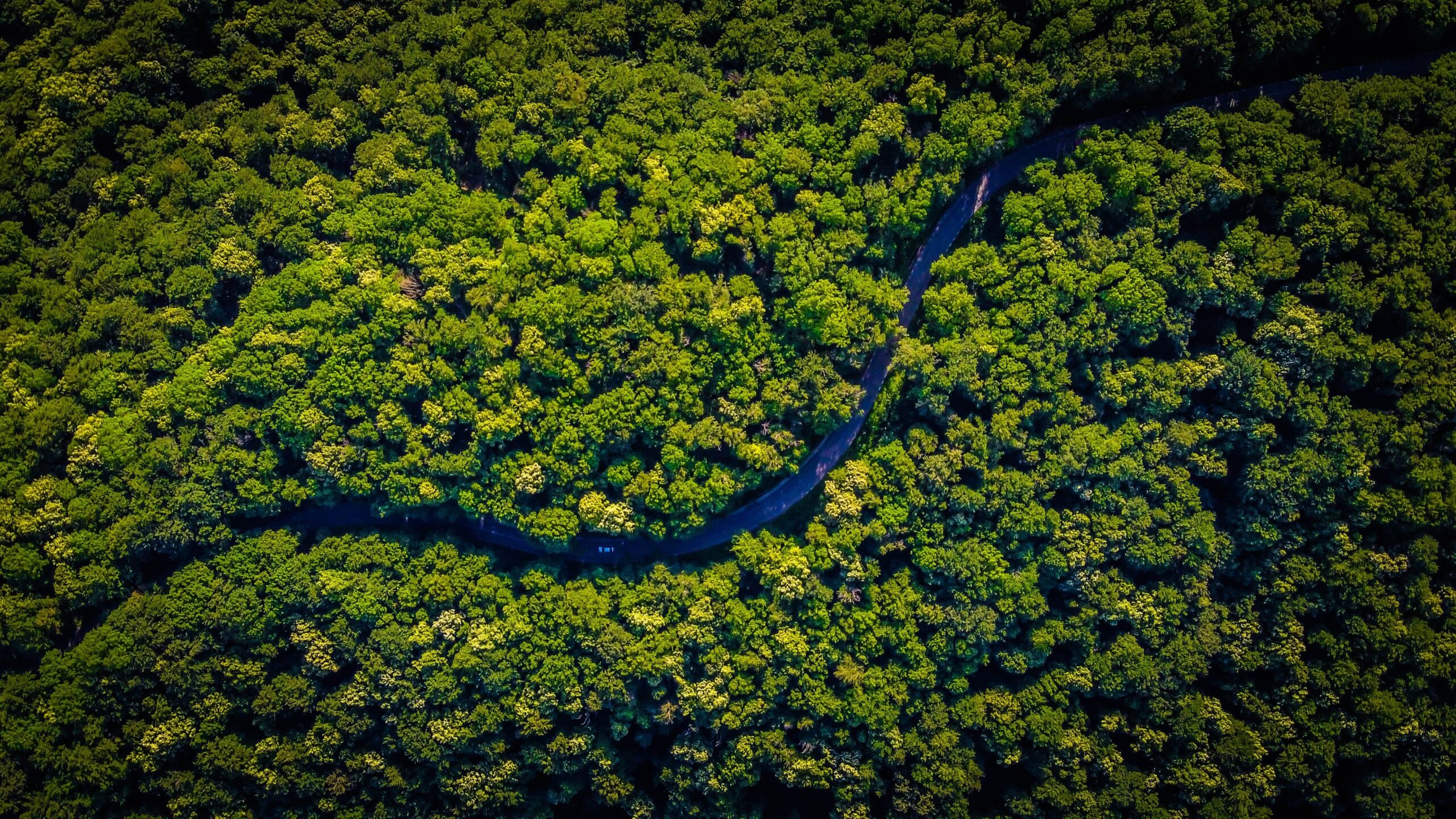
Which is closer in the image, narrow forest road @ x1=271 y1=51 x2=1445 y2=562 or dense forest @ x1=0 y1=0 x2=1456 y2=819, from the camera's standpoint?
dense forest @ x1=0 y1=0 x2=1456 y2=819

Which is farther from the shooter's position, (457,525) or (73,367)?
(457,525)

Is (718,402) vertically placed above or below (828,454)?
above

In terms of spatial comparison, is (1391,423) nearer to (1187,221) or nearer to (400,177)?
(1187,221)

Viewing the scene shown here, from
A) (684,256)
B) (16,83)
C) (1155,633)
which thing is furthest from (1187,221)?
(16,83)

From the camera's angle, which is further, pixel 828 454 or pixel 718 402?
pixel 828 454
